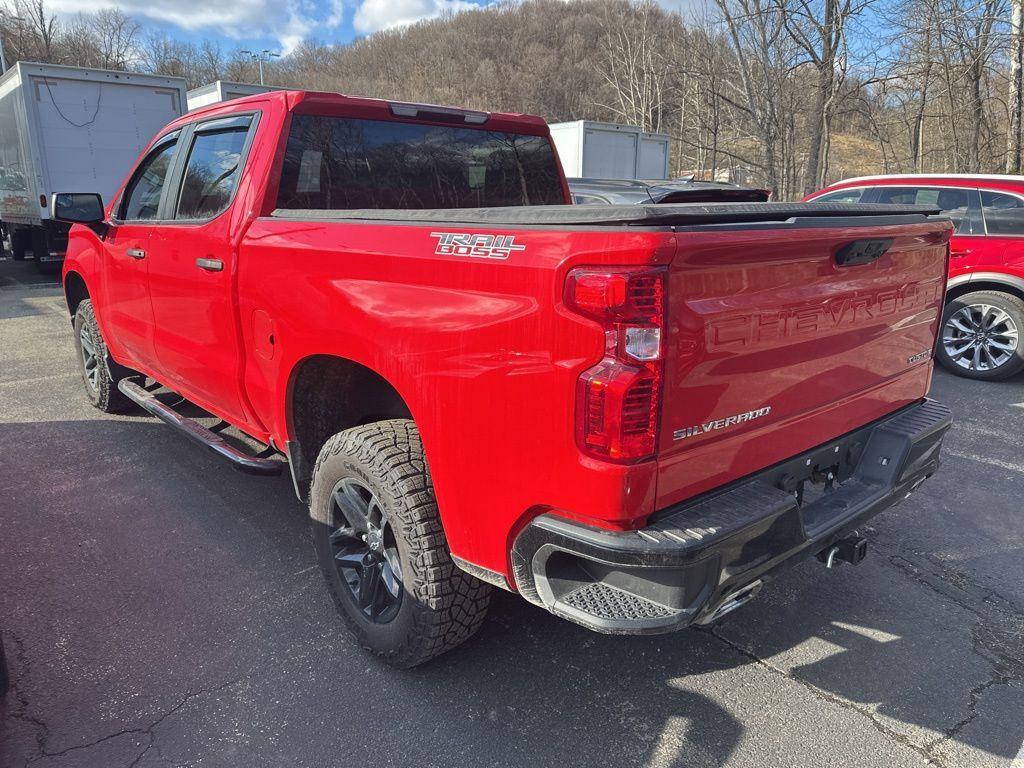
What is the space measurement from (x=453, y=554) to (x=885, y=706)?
164 centimetres

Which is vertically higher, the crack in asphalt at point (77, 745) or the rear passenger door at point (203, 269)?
the rear passenger door at point (203, 269)

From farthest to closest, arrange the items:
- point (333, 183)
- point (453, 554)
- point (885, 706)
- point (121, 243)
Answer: point (121, 243)
point (333, 183)
point (885, 706)
point (453, 554)

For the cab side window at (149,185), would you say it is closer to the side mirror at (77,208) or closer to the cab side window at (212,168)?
the side mirror at (77,208)

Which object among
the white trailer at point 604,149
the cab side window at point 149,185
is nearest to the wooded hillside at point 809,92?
the white trailer at point 604,149

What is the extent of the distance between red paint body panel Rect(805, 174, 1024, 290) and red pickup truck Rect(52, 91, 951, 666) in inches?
191

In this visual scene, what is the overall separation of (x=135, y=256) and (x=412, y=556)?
110 inches

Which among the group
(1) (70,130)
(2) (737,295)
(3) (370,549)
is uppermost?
(1) (70,130)

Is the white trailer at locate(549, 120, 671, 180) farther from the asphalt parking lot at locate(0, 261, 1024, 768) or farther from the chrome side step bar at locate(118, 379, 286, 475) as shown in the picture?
the asphalt parking lot at locate(0, 261, 1024, 768)

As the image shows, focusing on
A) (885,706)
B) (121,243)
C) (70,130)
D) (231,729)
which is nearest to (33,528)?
(121,243)

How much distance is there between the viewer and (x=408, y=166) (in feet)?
11.8

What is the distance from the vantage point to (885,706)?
2592 mm

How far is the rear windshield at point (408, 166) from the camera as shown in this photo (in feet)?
10.7

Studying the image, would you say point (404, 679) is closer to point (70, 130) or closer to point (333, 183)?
point (333, 183)

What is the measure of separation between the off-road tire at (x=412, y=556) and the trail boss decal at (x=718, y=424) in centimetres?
92
